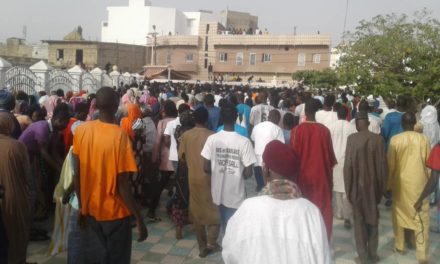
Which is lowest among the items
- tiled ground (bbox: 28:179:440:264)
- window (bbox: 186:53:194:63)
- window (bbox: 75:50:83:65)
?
tiled ground (bbox: 28:179:440:264)

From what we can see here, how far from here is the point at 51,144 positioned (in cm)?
514

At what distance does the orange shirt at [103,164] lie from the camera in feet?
10.4

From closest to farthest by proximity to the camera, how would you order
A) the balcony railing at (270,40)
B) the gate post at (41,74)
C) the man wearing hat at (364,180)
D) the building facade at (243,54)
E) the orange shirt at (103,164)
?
the orange shirt at (103,164), the man wearing hat at (364,180), the gate post at (41,74), the balcony railing at (270,40), the building facade at (243,54)

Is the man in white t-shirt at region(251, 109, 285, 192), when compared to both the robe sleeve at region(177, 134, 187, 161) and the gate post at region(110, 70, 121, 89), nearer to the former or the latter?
the robe sleeve at region(177, 134, 187, 161)

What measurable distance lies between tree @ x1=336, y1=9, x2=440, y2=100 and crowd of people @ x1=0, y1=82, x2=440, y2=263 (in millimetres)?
1763

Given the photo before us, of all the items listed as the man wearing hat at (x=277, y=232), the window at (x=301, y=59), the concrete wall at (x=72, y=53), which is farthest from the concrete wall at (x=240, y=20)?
the man wearing hat at (x=277, y=232)

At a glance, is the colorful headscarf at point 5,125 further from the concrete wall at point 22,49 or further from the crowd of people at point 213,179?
the concrete wall at point 22,49

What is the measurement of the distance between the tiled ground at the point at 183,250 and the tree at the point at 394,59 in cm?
390

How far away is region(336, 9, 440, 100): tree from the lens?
29.5 ft

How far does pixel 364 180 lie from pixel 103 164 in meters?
2.83

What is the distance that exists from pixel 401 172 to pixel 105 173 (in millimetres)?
3388

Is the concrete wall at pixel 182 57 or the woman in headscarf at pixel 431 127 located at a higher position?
the concrete wall at pixel 182 57

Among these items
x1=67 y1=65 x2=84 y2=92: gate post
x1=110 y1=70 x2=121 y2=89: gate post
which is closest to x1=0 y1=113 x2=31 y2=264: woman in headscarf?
x1=67 y1=65 x2=84 y2=92: gate post

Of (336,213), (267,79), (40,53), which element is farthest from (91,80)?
(40,53)
